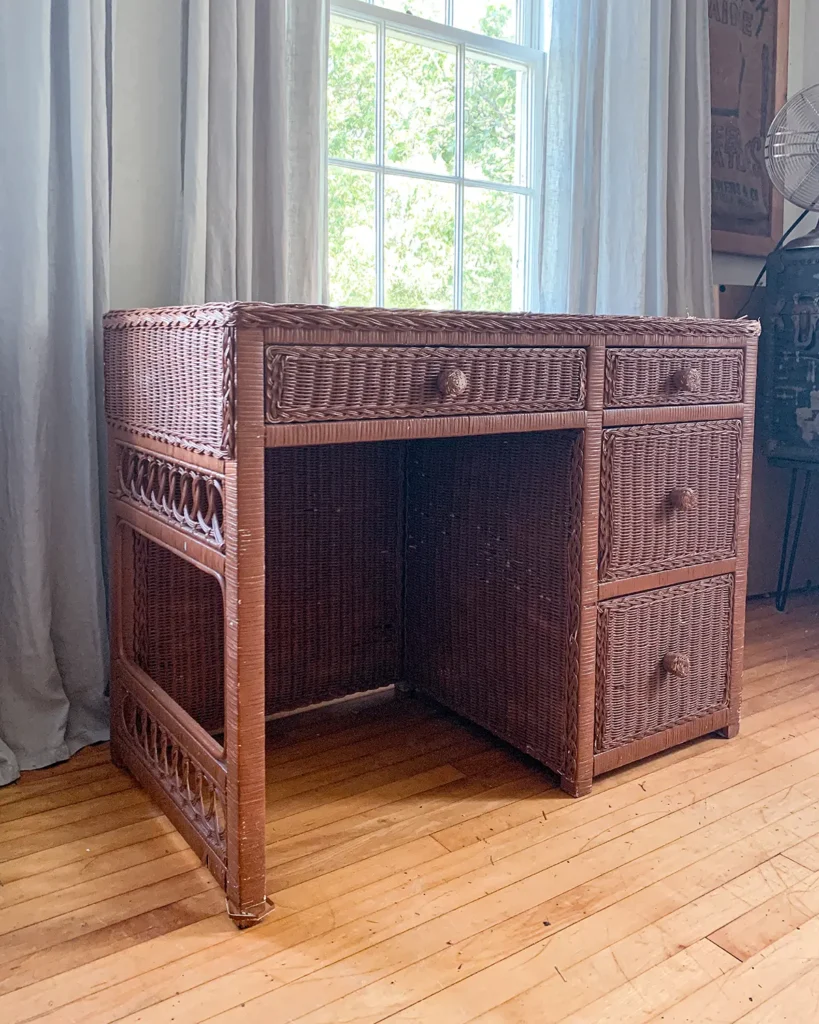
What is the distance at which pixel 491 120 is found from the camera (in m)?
2.29

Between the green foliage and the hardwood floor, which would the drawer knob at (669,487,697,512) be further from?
the green foliage

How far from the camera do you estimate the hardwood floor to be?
106cm

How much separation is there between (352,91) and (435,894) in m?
1.63

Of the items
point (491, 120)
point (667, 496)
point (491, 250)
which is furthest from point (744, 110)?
point (667, 496)

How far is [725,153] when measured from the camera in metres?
2.65

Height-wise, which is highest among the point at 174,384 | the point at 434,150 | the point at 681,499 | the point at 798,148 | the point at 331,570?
the point at 798,148

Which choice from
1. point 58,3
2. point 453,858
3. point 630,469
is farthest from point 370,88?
point 453,858

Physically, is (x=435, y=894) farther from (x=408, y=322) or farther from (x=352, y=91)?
(x=352, y=91)

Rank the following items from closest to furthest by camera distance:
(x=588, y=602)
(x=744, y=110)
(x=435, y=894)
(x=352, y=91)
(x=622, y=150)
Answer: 1. (x=435, y=894)
2. (x=588, y=602)
3. (x=352, y=91)
4. (x=622, y=150)
5. (x=744, y=110)

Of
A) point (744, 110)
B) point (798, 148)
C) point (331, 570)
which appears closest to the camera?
point (331, 570)

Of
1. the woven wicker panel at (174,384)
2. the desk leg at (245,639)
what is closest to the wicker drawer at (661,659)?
the desk leg at (245,639)

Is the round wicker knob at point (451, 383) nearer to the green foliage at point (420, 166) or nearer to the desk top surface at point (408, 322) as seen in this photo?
the desk top surface at point (408, 322)

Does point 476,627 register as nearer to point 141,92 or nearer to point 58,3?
point 141,92

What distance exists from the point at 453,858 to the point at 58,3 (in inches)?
58.6
